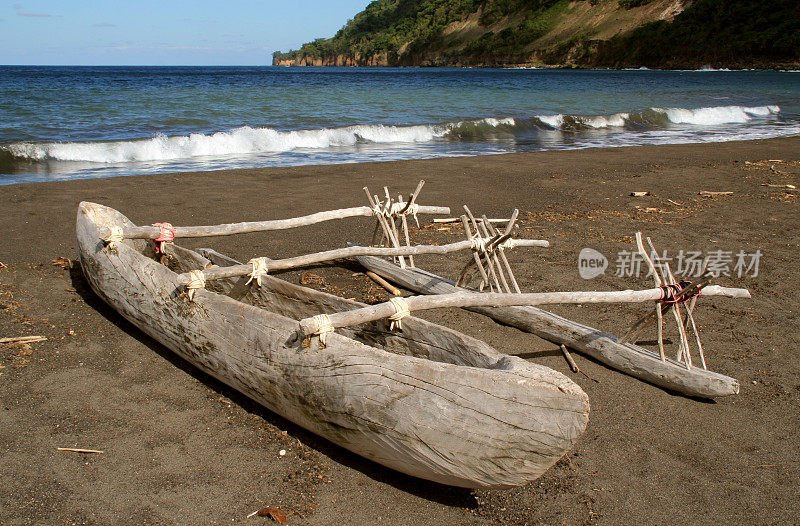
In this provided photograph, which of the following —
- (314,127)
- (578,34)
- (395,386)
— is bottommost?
(395,386)

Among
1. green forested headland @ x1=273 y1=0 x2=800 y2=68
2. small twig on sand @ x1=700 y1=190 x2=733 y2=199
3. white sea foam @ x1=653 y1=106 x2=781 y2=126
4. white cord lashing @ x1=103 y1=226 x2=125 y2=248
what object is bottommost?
white cord lashing @ x1=103 y1=226 x2=125 y2=248

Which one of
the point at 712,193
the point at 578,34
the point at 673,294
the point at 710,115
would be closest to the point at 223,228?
the point at 673,294

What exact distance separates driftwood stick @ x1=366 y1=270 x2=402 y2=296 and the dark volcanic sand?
0.15 meters

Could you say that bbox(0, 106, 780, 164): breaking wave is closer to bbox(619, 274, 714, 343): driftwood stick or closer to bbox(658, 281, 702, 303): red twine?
bbox(619, 274, 714, 343): driftwood stick

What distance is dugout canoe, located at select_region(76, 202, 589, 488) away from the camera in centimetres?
205

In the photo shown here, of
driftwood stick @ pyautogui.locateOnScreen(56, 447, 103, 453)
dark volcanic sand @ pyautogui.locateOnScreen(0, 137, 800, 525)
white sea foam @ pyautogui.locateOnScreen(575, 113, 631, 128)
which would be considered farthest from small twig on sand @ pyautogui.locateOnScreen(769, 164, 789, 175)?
driftwood stick @ pyautogui.locateOnScreen(56, 447, 103, 453)

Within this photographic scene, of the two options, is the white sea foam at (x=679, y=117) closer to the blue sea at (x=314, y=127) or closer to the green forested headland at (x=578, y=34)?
the blue sea at (x=314, y=127)

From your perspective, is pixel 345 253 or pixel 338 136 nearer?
pixel 345 253

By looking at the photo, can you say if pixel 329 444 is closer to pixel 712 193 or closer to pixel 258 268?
pixel 258 268

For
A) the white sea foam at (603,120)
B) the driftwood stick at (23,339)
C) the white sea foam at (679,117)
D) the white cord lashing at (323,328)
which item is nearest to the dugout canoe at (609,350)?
the white cord lashing at (323,328)

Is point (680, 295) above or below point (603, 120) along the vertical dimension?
below

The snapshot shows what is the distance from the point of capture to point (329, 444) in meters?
2.72

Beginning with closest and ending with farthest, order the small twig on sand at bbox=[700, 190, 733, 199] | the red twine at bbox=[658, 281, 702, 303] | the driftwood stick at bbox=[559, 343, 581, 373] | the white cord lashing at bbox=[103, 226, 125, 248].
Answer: the red twine at bbox=[658, 281, 702, 303], the driftwood stick at bbox=[559, 343, 581, 373], the white cord lashing at bbox=[103, 226, 125, 248], the small twig on sand at bbox=[700, 190, 733, 199]

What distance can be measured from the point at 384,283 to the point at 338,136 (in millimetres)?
10000
